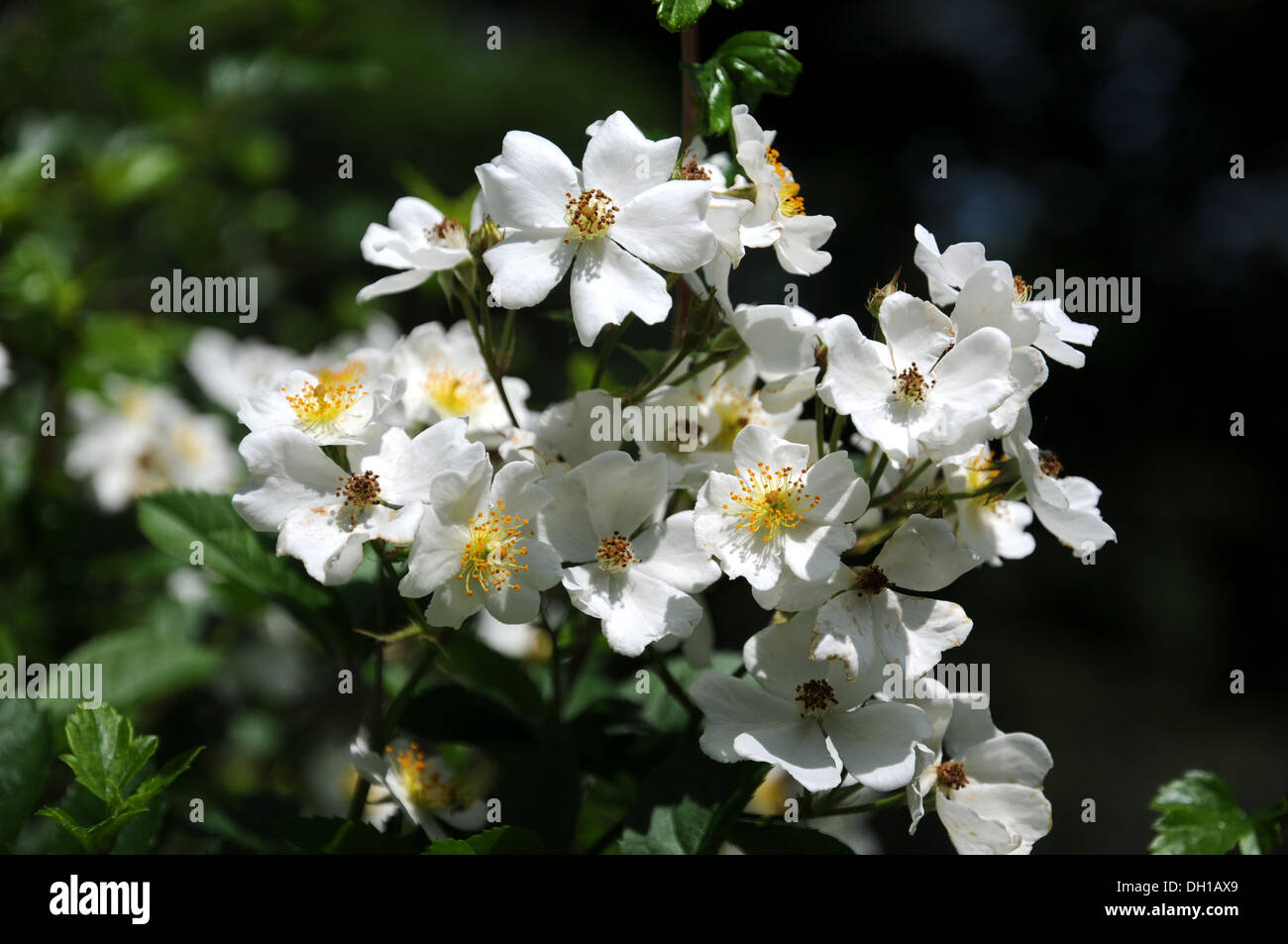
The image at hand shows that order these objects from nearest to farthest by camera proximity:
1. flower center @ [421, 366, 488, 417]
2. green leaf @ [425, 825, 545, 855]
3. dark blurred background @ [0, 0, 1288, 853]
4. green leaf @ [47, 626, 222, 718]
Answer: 1. green leaf @ [425, 825, 545, 855]
2. flower center @ [421, 366, 488, 417]
3. green leaf @ [47, 626, 222, 718]
4. dark blurred background @ [0, 0, 1288, 853]

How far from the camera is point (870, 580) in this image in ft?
3.70

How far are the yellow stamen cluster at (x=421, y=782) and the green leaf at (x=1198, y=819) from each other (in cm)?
80

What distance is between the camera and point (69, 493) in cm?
221

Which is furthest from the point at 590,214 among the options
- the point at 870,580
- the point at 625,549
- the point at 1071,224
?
the point at 1071,224

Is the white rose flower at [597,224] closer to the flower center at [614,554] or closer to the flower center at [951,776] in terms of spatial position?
the flower center at [614,554]

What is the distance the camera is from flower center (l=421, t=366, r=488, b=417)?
137cm

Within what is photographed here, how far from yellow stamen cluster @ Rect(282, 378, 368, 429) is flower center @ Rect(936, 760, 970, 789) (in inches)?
29.3

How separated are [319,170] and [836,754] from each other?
14.5ft

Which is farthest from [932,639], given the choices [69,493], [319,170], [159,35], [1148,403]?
[1148,403]

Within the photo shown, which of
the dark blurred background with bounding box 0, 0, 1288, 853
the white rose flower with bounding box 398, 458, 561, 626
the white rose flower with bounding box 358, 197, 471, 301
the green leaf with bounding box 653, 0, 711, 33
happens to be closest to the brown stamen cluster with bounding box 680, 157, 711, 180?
the green leaf with bounding box 653, 0, 711, 33

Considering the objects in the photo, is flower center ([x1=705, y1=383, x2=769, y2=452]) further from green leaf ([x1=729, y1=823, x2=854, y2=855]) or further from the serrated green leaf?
green leaf ([x1=729, y1=823, x2=854, y2=855])

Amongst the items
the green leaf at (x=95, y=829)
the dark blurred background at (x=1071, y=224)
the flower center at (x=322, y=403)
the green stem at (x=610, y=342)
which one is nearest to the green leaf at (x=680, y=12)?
the green stem at (x=610, y=342)

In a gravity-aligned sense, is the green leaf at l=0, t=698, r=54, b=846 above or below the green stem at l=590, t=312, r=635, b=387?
below

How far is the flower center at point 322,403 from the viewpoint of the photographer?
123cm
